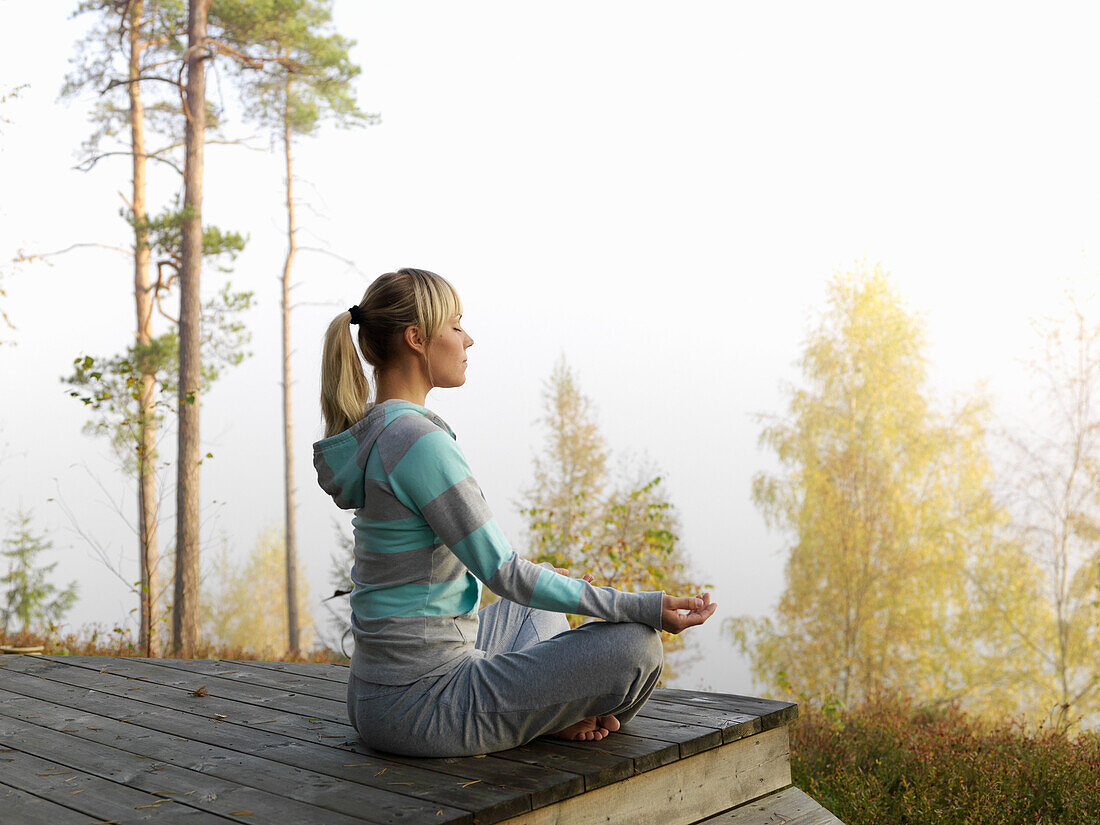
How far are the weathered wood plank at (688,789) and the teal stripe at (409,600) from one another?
1.56ft

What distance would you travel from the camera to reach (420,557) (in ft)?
6.59

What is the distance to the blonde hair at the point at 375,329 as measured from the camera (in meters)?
2.06

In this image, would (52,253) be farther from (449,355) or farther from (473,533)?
(473,533)

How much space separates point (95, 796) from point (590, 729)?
1.17 meters

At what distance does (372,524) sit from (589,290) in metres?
16.1

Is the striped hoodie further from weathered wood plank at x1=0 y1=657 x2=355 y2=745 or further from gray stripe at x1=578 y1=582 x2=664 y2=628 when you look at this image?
weathered wood plank at x1=0 y1=657 x2=355 y2=745

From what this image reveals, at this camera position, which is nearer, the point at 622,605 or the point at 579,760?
the point at 622,605

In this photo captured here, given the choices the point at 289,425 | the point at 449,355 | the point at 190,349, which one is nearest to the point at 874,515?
the point at 289,425

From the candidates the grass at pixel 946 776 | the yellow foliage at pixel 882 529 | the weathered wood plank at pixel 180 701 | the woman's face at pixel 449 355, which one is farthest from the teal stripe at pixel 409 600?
the yellow foliage at pixel 882 529

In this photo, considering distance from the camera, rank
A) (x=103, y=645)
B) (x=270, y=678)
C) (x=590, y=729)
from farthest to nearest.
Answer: (x=103, y=645) → (x=270, y=678) → (x=590, y=729)

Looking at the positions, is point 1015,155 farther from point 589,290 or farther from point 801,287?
point 589,290

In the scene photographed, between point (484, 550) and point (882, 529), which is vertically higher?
point (484, 550)

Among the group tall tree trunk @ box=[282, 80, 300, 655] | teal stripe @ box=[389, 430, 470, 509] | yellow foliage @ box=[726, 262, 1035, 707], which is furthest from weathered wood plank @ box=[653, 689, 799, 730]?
yellow foliage @ box=[726, 262, 1035, 707]

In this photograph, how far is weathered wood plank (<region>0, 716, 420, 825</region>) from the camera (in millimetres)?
1811
